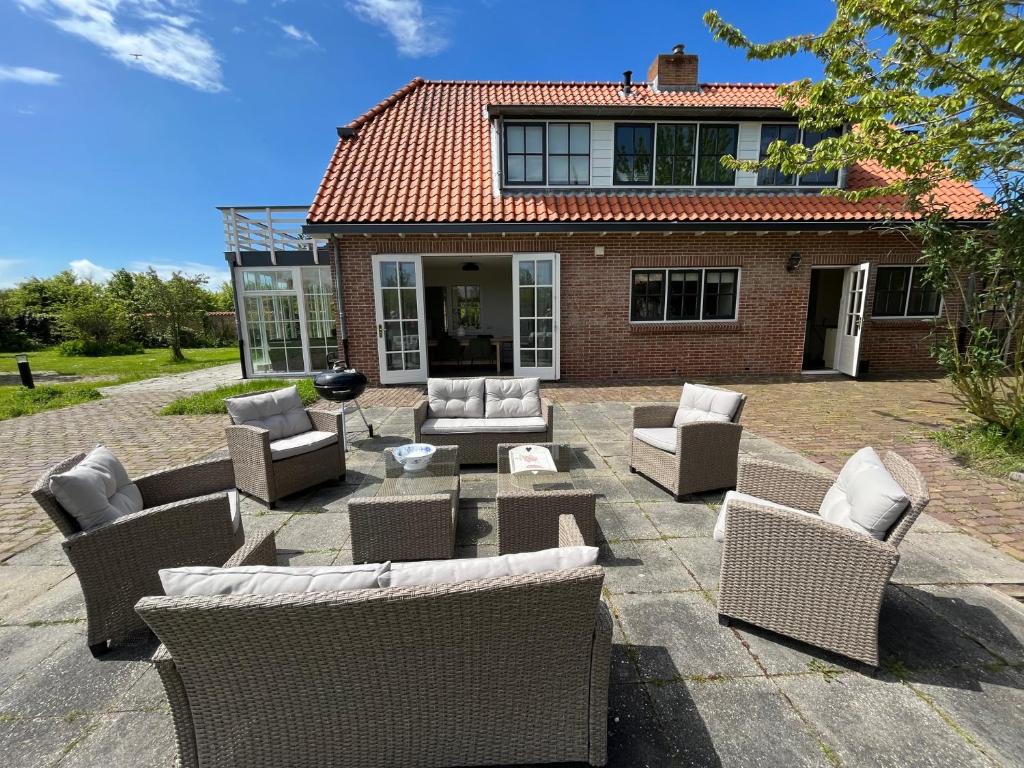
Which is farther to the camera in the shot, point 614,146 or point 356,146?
point 356,146

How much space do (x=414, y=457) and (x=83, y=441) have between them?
17.3 ft

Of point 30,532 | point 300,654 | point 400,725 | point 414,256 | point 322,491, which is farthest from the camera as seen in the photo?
point 414,256

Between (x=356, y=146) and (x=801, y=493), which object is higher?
(x=356, y=146)

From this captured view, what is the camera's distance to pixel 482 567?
142 cm

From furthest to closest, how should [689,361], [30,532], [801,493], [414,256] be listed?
1. [689,361]
2. [414,256]
3. [30,532]
4. [801,493]

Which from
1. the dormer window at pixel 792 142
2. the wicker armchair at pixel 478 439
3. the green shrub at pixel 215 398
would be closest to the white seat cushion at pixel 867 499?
the wicker armchair at pixel 478 439

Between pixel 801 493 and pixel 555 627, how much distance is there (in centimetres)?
204

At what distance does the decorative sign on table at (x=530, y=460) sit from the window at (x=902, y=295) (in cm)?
952

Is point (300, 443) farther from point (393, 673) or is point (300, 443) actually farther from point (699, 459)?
point (699, 459)

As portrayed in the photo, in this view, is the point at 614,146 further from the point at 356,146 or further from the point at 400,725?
the point at 400,725

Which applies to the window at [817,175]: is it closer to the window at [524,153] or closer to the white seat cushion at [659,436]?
the window at [524,153]

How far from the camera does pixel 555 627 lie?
1.40 metres

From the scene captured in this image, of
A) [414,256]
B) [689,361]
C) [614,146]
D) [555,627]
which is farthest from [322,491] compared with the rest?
[614,146]

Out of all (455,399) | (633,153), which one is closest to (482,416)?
(455,399)
